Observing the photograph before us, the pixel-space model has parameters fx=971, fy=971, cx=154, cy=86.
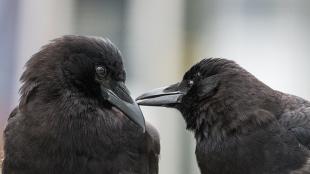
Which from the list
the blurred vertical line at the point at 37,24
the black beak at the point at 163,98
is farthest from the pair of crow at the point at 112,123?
the blurred vertical line at the point at 37,24

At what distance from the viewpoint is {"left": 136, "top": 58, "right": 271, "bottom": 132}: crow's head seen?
512 centimetres

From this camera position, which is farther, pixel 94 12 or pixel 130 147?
pixel 94 12

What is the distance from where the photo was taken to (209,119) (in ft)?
16.8

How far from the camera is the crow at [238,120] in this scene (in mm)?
4945

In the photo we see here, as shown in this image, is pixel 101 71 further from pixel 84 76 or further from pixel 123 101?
pixel 123 101

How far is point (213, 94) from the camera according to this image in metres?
5.18

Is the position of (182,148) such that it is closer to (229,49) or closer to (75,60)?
(229,49)

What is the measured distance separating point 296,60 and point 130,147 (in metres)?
3.67

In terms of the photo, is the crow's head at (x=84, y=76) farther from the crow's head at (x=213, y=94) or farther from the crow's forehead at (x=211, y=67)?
the crow's forehead at (x=211, y=67)

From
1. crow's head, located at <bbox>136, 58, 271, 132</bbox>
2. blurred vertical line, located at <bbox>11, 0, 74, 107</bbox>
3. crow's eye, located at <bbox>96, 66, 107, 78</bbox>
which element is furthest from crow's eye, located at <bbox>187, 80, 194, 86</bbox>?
blurred vertical line, located at <bbox>11, 0, 74, 107</bbox>

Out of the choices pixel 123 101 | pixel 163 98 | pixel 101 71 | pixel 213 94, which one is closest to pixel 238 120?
pixel 213 94

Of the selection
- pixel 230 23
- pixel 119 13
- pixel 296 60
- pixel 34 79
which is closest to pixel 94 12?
pixel 119 13

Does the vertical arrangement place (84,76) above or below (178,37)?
above

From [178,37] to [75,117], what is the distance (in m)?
Result: 3.55
